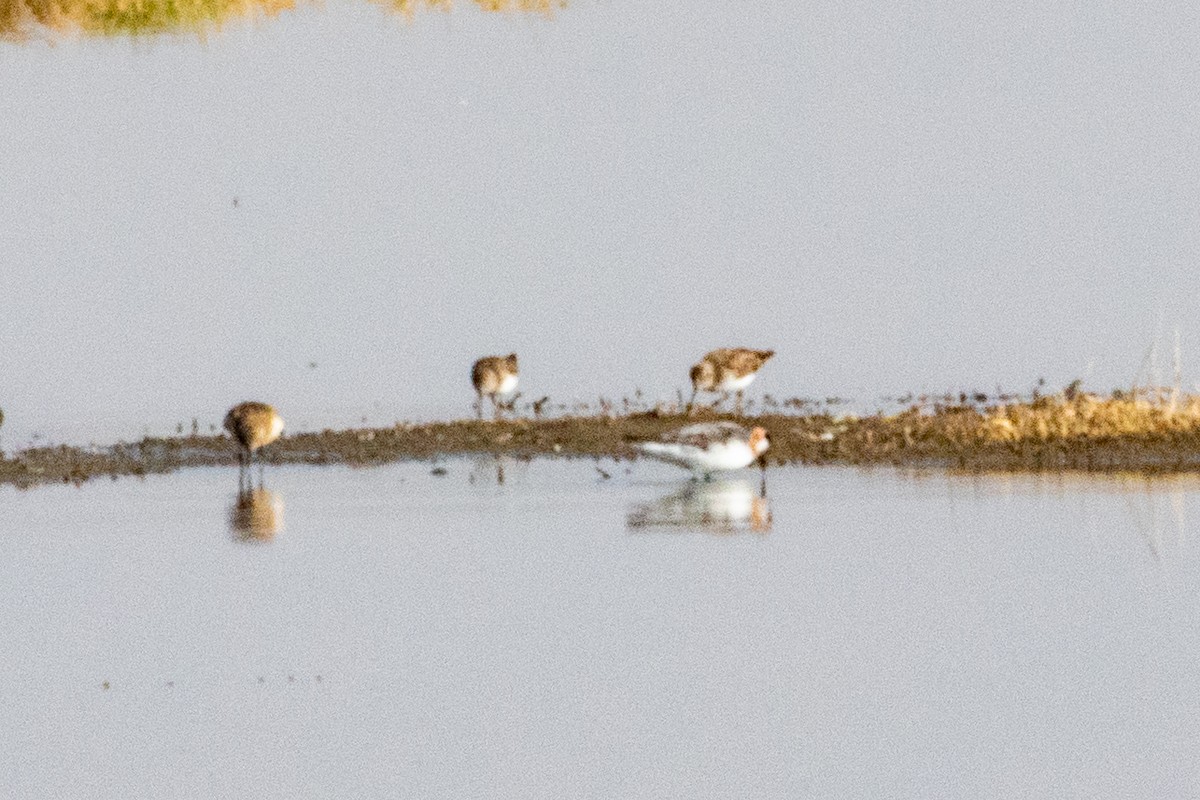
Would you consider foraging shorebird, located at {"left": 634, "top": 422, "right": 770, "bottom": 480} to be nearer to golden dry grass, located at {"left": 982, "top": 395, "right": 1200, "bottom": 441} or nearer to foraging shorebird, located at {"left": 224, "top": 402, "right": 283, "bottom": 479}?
golden dry grass, located at {"left": 982, "top": 395, "right": 1200, "bottom": 441}

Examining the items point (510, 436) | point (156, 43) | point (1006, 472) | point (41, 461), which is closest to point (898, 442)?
point (1006, 472)

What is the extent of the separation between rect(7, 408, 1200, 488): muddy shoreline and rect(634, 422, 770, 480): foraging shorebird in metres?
0.74

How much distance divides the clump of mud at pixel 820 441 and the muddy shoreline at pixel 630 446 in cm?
2

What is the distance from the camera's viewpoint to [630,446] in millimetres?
27125

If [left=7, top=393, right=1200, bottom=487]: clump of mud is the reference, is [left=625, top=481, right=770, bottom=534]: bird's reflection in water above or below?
below

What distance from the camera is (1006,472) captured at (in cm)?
2491

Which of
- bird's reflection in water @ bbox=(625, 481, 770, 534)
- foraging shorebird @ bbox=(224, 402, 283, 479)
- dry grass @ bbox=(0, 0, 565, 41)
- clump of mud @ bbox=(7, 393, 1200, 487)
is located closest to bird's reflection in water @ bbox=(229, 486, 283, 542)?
foraging shorebird @ bbox=(224, 402, 283, 479)

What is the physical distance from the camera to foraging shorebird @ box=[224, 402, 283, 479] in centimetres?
2694

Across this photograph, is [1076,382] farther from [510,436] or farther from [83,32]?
[83,32]

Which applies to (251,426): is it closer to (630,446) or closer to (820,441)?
(630,446)

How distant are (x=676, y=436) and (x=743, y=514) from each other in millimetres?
2598

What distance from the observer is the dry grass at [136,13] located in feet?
175

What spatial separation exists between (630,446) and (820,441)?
1.54 m

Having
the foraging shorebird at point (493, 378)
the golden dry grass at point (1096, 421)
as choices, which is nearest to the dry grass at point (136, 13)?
the foraging shorebird at point (493, 378)
